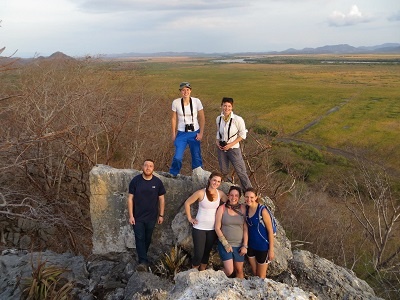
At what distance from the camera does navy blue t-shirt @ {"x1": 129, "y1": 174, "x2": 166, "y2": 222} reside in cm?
649

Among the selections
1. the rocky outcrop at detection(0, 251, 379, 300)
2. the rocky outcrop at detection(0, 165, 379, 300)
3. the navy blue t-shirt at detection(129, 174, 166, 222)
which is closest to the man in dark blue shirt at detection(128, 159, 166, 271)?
the navy blue t-shirt at detection(129, 174, 166, 222)

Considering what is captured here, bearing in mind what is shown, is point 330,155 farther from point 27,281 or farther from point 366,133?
point 27,281

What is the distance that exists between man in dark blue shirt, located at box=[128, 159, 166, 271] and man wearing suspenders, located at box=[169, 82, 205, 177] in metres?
1.35

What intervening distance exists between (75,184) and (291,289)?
14055 millimetres

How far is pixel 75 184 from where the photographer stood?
16.6 m

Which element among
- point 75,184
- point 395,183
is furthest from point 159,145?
point 395,183

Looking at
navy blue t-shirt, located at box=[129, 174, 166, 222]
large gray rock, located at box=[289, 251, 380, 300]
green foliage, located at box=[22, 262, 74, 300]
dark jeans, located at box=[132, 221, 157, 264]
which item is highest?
navy blue t-shirt, located at box=[129, 174, 166, 222]

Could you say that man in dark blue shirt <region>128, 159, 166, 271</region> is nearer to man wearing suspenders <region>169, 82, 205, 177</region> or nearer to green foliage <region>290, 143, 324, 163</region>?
man wearing suspenders <region>169, 82, 205, 177</region>

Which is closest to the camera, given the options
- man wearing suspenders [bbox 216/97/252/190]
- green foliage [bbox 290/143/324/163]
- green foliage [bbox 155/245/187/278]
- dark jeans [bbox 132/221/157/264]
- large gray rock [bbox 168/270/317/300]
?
large gray rock [bbox 168/270/317/300]

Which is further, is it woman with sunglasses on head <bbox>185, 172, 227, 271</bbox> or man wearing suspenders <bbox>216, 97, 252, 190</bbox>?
man wearing suspenders <bbox>216, 97, 252, 190</bbox>

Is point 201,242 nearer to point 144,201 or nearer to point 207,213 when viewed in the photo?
point 207,213

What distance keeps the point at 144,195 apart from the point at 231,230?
5.55 ft

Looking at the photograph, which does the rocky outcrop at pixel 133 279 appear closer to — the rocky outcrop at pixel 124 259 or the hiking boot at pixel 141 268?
the rocky outcrop at pixel 124 259

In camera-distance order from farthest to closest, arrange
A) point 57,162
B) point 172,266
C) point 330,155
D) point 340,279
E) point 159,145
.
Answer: point 330,155 → point 159,145 → point 57,162 → point 340,279 → point 172,266
